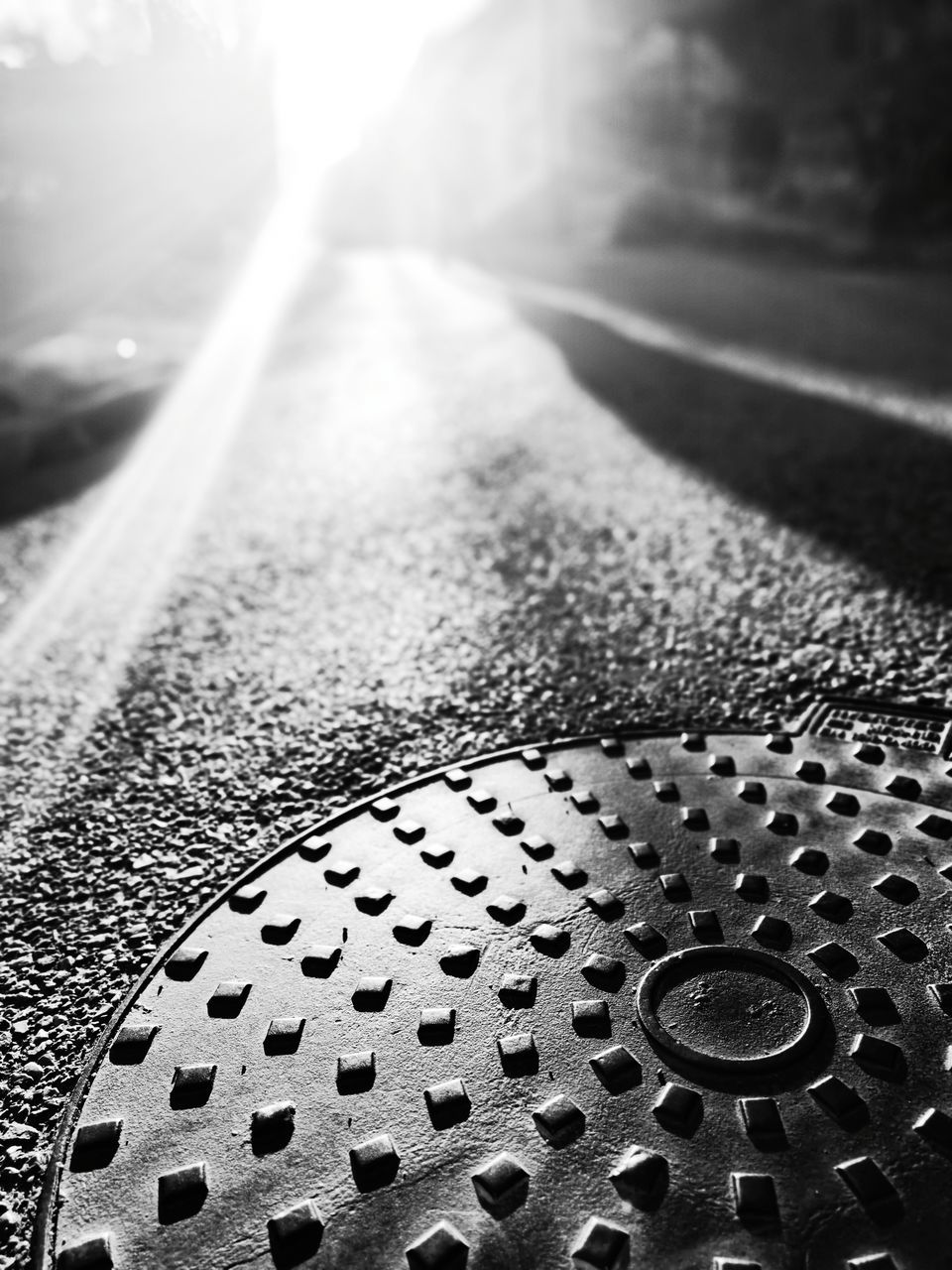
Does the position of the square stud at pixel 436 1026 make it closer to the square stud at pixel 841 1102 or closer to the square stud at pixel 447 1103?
the square stud at pixel 447 1103

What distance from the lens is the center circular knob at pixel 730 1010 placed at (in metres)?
1.56

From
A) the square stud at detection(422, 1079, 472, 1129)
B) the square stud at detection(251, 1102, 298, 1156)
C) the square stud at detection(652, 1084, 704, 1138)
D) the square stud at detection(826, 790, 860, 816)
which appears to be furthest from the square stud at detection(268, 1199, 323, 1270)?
the square stud at detection(826, 790, 860, 816)

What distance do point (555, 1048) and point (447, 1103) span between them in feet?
0.70

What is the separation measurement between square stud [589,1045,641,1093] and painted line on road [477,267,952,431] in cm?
447

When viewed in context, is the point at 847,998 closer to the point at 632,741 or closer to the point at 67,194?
the point at 632,741

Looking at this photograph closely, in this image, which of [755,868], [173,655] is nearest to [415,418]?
[173,655]

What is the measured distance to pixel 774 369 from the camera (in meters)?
6.81

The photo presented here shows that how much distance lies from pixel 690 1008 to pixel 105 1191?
3.27 feet

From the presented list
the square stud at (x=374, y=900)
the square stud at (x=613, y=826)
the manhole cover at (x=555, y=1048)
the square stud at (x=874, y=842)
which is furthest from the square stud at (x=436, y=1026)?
the square stud at (x=874, y=842)

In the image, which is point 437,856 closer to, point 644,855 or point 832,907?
point 644,855

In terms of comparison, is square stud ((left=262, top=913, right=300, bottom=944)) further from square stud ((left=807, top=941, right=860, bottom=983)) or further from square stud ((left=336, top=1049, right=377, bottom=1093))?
square stud ((left=807, top=941, right=860, bottom=983))

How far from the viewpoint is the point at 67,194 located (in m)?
11.4

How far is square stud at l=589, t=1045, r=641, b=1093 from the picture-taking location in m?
1.55

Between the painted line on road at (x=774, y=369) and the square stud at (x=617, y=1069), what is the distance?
4.47 meters
